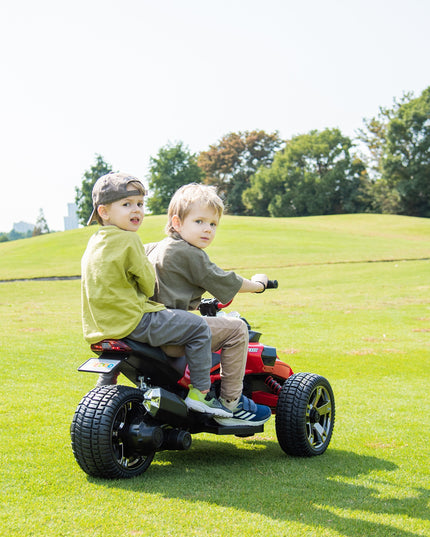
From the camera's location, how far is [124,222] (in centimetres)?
425

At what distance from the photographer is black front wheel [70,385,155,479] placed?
13.1 feet

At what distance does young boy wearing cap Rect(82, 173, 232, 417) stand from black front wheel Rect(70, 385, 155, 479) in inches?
14.4

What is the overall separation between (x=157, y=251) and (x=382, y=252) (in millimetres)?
34714

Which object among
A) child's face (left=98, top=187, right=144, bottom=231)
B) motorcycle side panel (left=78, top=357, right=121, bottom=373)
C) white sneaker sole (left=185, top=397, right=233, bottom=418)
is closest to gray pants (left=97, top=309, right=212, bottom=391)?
white sneaker sole (left=185, top=397, right=233, bottom=418)

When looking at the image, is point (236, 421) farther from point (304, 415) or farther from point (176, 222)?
point (176, 222)

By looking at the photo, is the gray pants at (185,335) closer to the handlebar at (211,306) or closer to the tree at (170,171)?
the handlebar at (211,306)

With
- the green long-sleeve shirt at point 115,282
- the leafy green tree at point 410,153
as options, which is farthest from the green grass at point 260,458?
the leafy green tree at point 410,153

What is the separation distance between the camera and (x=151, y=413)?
4164 mm

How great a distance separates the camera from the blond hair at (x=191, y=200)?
4.51m

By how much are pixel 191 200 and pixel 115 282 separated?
831 mm

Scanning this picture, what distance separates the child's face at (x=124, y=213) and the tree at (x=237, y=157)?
108085 millimetres

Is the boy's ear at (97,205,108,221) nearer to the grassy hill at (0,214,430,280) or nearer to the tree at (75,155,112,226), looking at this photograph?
the grassy hill at (0,214,430,280)

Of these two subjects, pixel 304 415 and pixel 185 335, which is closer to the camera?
pixel 185 335

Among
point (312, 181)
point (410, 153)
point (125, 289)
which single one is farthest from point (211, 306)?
point (312, 181)
